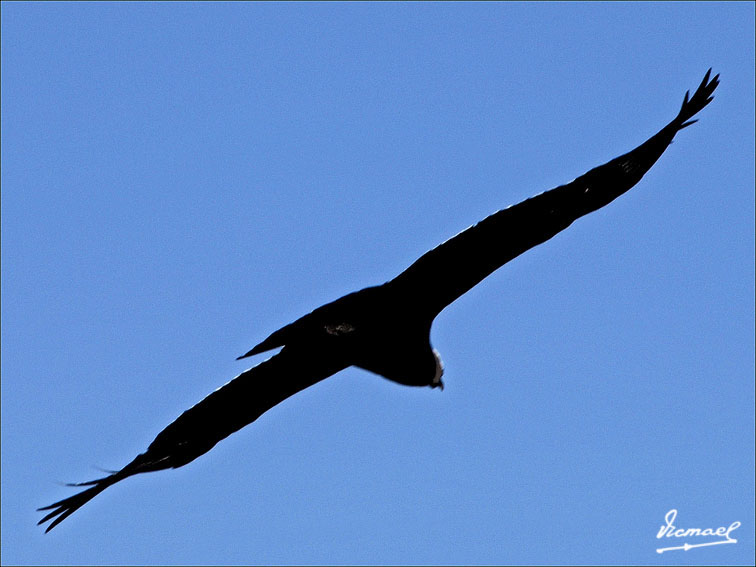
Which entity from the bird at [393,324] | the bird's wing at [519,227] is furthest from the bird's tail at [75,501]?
the bird's wing at [519,227]

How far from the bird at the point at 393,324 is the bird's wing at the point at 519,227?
0.01 m

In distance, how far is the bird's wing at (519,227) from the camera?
37.2 ft

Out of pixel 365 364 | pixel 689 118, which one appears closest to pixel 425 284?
pixel 365 364

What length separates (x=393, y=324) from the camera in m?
12.0

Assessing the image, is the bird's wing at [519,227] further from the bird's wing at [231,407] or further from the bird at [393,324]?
the bird's wing at [231,407]

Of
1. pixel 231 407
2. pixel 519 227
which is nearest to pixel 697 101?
pixel 519 227

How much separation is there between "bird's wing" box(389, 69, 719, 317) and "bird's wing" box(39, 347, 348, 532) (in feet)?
4.40

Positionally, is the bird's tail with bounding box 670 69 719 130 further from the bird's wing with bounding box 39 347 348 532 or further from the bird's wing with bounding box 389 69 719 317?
the bird's wing with bounding box 39 347 348 532

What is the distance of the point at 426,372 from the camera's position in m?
12.8

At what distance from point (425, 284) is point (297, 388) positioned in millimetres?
1958

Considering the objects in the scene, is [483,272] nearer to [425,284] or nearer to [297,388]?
[425,284]

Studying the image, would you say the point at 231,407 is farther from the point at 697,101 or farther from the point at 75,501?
the point at 697,101

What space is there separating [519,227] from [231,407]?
3.14 metres

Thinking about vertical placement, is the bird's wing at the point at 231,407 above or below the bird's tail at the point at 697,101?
below
